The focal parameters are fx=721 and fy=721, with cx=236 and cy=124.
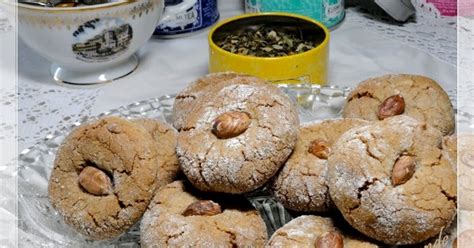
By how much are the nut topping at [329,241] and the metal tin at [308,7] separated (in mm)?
561

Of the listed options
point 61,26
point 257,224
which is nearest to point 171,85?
point 61,26

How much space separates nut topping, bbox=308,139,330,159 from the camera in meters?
0.64

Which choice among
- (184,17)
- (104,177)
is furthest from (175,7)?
(104,177)

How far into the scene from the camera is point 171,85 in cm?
104

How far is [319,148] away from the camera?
0.64 meters

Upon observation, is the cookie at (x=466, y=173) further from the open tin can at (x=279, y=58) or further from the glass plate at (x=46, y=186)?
the open tin can at (x=279, y=58)

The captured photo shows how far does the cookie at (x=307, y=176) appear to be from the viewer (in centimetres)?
62

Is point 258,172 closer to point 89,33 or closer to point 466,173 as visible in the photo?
point 466,173

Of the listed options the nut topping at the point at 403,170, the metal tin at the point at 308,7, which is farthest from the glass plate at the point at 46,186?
the metal tin at the point at 308,7

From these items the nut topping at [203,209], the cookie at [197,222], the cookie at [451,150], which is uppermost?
the cookie at [451,150]

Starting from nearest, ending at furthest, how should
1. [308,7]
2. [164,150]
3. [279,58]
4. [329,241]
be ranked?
[329,241] → [164,150] → [279,58] → [308,7]

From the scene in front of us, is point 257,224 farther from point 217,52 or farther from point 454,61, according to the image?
point 454,61

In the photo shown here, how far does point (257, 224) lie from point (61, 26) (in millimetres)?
461

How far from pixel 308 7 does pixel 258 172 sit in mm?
525
